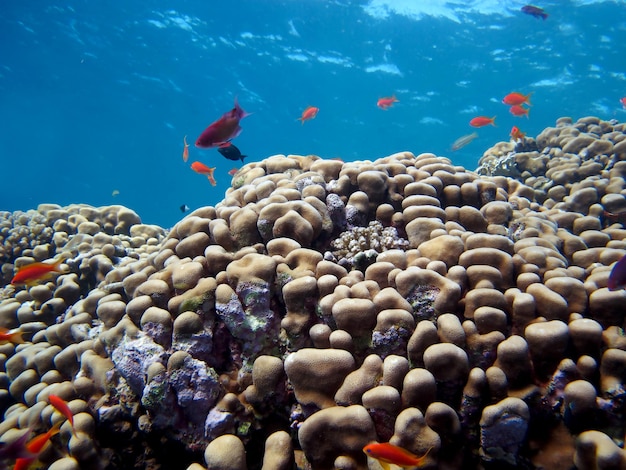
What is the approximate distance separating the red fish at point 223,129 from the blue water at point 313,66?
18187 mm

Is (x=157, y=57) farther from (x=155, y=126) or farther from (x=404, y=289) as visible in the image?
(x=404, y=289)

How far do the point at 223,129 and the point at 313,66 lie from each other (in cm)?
3310

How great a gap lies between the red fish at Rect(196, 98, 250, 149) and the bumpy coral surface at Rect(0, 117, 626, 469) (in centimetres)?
63

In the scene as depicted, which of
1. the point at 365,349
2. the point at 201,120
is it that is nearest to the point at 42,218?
the point at 365,349

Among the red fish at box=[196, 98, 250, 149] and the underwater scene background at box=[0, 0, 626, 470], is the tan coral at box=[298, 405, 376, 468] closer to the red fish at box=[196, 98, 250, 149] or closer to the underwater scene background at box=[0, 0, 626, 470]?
the underwater scene background at box=[0, 0, 626, 470]

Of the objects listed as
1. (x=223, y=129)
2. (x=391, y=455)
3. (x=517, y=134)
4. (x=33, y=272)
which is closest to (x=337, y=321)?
(x=391, y=455)

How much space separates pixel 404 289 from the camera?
2529mm

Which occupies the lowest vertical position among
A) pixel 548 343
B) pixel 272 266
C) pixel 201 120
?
pixel 548 343

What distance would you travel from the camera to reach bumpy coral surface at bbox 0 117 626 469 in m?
2.07

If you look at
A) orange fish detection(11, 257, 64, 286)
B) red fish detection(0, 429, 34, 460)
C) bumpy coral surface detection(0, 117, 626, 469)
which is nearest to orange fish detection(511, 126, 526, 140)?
bumpy coral surface detection(0, 117, 626, 469)

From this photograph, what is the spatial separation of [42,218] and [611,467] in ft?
28.9

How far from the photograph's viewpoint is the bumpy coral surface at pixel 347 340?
6.80 feet

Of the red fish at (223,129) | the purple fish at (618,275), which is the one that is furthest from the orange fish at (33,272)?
the purple fish at (618,275)

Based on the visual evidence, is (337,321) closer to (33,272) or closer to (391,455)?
(391,455)
